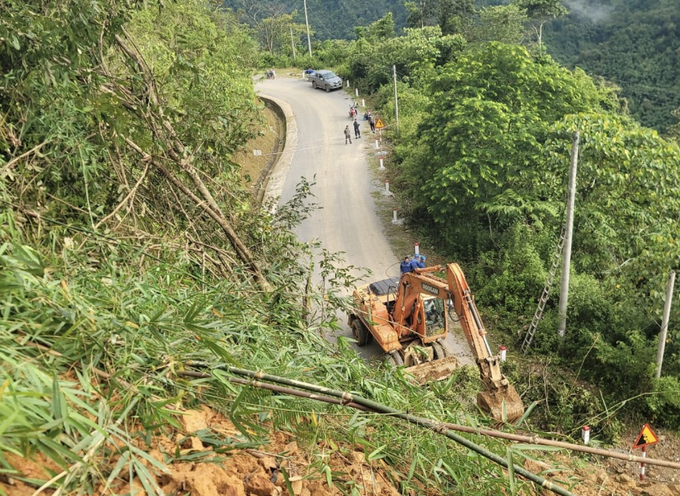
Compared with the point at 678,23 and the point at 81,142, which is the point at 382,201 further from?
the point at 678,23

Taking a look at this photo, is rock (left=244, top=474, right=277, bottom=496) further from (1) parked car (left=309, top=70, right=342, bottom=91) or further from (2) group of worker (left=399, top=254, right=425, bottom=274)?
(1) parked car (left=309, top=70, right=342, bottom=91)

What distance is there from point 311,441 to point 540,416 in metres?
8.28

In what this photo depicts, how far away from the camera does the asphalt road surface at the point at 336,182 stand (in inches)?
640

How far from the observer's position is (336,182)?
22250 mm

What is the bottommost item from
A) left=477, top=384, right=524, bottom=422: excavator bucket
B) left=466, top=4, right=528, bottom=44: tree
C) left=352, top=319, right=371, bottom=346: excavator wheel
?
left=352, top=319, right=371, bottom=346: excavator wheel

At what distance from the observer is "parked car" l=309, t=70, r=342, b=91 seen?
36.5 m

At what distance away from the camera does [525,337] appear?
12.1 meters

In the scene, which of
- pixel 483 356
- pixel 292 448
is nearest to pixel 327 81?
pixel 483 356

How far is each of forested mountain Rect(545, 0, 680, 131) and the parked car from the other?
2786 cm

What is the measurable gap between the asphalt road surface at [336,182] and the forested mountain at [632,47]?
101 ft

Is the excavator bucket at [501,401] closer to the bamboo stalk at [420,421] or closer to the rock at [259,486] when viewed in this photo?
the bamboo stalk at [420,421]

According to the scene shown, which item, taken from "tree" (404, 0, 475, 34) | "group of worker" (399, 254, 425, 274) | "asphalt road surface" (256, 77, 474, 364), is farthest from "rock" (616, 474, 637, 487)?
"tree" (404, 0, 475, 34)

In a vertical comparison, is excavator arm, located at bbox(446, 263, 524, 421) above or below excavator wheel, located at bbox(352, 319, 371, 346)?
above

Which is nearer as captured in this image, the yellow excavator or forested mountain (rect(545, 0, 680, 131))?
the yellow excavator
